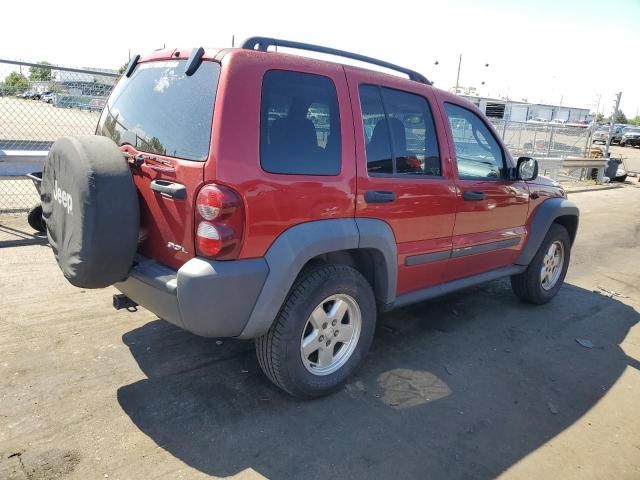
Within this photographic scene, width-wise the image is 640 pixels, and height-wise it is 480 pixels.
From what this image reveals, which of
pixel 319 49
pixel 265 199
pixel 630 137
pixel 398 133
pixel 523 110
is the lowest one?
pixel 630 137

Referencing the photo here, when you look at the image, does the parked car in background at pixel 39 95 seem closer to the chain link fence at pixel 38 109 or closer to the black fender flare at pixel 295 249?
the chain link fence at pixel 38 109

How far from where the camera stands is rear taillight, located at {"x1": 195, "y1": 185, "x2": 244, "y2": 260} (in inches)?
99.0

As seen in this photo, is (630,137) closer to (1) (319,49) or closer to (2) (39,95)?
(2) (39,95)

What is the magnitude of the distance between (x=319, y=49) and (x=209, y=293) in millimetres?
1715

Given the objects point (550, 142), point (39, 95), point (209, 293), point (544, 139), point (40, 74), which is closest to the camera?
point (209, 293)

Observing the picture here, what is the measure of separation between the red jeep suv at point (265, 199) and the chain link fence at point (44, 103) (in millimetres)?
3672

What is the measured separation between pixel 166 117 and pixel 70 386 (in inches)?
68.0

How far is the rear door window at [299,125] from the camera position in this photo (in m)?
2.72

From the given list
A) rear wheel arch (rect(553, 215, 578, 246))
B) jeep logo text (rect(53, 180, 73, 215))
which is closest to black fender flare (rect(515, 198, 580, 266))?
rear wheel arch (rect(553, 215, 578, 246))

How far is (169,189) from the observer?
2.66 metres

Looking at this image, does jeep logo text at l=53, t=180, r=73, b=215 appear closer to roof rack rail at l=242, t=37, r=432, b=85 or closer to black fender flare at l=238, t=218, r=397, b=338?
black fender flare at l=238, t=218, r=397, b=338

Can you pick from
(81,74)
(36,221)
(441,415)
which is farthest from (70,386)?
(81,74)

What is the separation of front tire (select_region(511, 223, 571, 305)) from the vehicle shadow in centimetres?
57

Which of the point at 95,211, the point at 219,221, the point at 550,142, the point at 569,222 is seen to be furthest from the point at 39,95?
the point at 550,142
